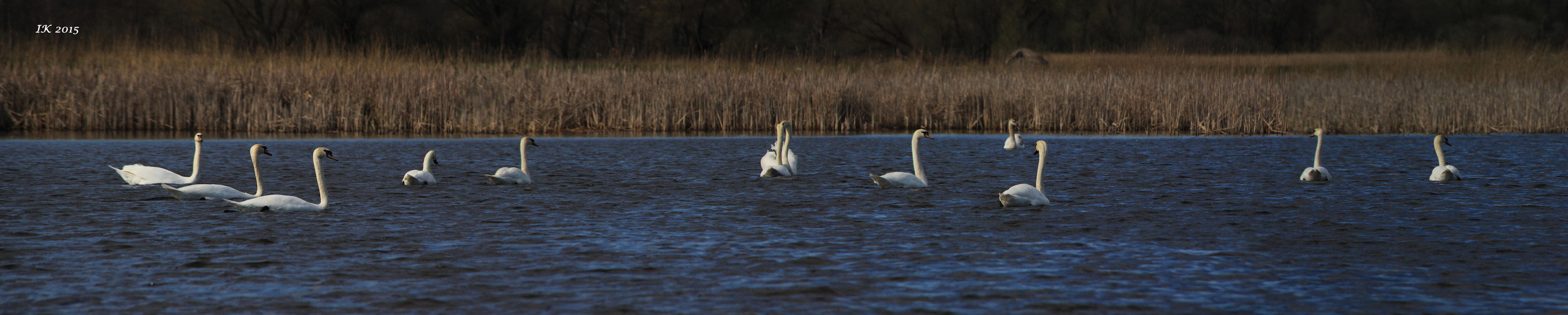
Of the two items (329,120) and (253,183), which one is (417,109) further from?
(253,183)

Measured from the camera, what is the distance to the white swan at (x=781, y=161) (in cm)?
1190

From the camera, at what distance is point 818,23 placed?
161 feet

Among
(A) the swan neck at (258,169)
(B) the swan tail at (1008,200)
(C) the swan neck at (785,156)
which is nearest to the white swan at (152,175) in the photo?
(A) the swan neck at (258,169)

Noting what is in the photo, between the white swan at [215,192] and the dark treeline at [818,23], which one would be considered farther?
the dark treeline at [818,23]

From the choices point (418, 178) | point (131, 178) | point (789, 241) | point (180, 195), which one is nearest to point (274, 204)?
point (180, 195)

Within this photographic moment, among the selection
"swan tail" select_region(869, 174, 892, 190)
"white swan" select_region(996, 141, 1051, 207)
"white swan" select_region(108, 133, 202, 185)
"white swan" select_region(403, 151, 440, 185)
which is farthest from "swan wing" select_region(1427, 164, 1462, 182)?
"white swan" select_region(108, 133, 202, 185)

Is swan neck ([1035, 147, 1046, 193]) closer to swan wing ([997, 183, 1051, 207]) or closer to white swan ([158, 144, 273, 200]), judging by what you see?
swan wing ([997, 183, 1051, 207])

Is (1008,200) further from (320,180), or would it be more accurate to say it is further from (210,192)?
(210,192)

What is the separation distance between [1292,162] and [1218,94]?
5.33 metres

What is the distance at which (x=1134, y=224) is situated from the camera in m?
8.38

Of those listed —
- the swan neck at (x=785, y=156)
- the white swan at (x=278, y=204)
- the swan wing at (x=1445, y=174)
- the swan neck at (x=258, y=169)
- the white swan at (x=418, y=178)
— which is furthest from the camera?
the swan neck at (x=785, y=156)

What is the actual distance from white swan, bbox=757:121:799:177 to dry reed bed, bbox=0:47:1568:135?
6.63 m

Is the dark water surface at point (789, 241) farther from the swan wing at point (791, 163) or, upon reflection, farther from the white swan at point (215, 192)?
the swan wing at point (791, 163)

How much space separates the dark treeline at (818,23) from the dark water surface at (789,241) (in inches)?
1085
